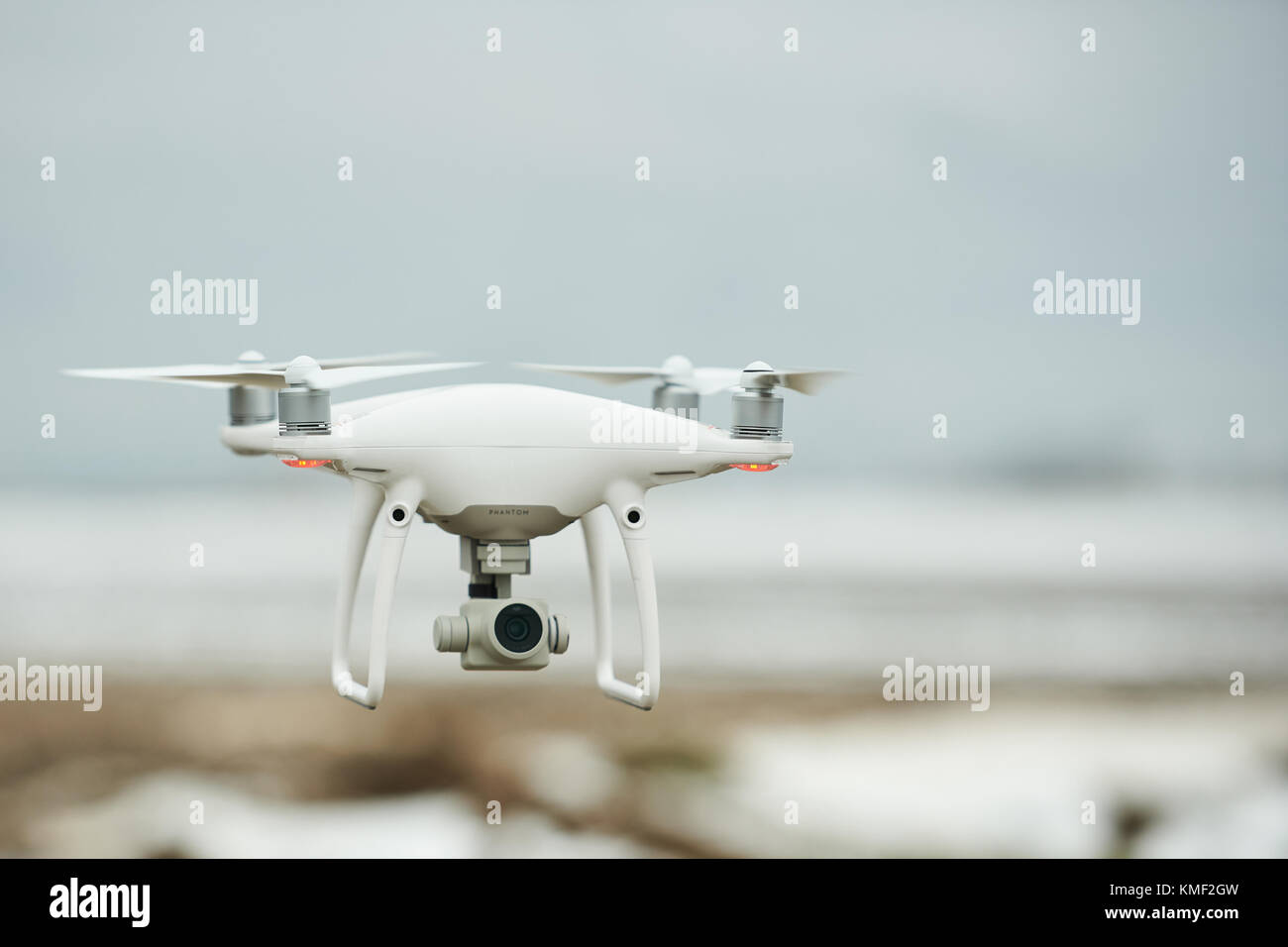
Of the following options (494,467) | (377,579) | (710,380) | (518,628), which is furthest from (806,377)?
(377,579)

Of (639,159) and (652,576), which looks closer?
(652,576)

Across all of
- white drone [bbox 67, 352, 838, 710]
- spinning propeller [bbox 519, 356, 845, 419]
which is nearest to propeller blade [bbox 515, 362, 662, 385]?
spinning propeller [bbox 519, 356, 845, 419]

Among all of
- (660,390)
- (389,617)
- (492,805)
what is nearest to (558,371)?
(660,390)

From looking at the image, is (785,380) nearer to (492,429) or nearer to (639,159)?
(492,429)

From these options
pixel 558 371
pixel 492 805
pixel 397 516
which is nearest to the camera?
pixel 397 516

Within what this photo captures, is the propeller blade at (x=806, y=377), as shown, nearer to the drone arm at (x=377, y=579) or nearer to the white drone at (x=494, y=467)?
the white drone at (x=494, y=467)

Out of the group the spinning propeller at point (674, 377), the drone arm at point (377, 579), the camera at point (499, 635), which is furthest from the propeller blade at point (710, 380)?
the drone arm at point (377, 579)

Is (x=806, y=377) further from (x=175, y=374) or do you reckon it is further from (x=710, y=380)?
(x=175, y=374)
